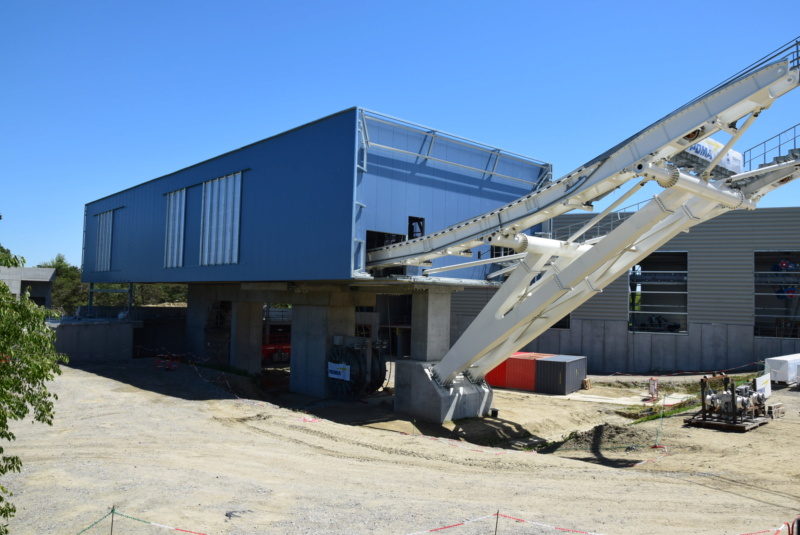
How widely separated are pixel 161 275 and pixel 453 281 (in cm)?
2249

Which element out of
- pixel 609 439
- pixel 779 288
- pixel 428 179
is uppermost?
pixel 428 179

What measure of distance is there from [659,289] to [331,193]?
32.4 meters

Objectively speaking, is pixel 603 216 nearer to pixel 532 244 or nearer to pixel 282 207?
pixel 532 244

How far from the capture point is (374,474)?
52.2 feet

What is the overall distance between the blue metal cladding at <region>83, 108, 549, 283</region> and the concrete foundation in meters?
5.52

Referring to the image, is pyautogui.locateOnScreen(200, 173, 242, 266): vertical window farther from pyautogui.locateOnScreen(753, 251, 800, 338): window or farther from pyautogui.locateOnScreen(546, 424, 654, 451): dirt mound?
pyautogui.locateOnScreen(753, 251, 800, 338): window

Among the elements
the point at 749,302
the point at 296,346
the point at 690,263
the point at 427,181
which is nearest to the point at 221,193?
the point at 296,346

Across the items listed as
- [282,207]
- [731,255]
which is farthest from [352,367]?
[731,255]

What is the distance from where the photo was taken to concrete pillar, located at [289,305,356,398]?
31547 millimetres

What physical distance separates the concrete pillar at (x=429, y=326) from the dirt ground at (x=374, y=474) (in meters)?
3.31

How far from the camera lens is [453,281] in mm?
28531

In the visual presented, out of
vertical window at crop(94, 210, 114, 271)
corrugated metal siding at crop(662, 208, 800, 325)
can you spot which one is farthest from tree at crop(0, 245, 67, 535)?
vertical window at crop(94, 210, 114, 271)

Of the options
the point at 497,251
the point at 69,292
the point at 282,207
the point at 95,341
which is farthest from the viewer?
the point at 69,292

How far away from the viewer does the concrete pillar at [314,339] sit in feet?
104
